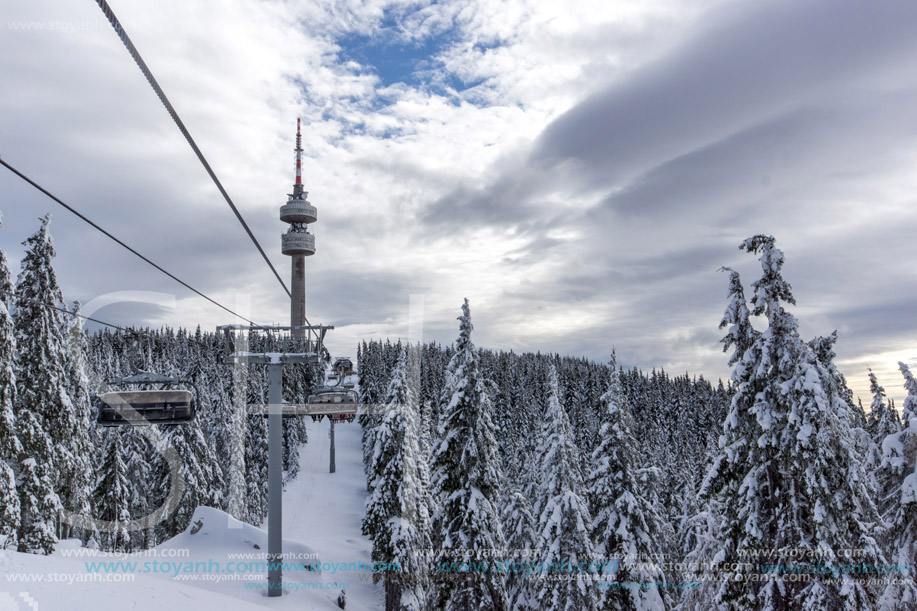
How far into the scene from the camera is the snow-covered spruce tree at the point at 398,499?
28.3m

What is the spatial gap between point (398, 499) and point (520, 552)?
706cm

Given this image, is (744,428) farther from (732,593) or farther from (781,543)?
(732,593)

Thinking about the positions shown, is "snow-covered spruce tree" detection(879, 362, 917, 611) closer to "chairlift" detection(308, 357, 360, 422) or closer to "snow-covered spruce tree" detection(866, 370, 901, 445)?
"snow-covered spruce tree" detection(866, 370, 901, 445)

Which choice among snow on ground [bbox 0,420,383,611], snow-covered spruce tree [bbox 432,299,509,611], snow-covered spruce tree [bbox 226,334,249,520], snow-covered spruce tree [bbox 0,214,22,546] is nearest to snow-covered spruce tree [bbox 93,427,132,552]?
snow on ground [bbox 0,420,383,611]

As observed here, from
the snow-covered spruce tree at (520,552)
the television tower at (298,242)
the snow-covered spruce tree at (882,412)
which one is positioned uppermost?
the television tower at (298,242)

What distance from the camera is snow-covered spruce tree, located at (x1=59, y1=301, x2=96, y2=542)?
83.6 ft

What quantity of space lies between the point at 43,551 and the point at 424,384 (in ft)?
220

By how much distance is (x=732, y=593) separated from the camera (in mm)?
12570

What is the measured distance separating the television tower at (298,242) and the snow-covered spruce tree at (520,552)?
4822cm

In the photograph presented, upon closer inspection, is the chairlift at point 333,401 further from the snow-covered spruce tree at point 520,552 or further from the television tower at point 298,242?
the television tower at point 298,242

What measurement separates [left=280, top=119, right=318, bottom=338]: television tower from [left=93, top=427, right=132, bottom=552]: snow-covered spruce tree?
36748 millimetres

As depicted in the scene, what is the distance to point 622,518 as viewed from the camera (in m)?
20.0

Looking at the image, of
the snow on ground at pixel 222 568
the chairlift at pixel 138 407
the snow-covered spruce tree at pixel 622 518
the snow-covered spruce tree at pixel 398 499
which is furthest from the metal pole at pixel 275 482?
the snow-covered spruce tree at pixel 622 518

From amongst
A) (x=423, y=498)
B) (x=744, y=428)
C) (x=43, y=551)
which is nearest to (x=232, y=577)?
(x=43, y=551)
